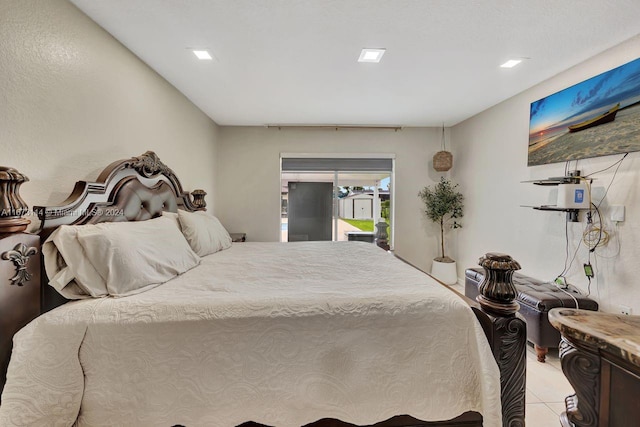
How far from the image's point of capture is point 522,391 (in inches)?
46.7

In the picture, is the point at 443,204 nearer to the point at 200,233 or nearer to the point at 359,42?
the point at 359,42

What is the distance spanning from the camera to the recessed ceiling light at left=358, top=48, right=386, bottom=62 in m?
2.12

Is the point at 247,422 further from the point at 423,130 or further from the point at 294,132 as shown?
the point at 423,130

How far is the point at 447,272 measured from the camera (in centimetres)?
413

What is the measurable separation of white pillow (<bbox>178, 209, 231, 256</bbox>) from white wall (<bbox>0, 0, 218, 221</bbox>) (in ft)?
2.22

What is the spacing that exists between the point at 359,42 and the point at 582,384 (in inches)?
88.6

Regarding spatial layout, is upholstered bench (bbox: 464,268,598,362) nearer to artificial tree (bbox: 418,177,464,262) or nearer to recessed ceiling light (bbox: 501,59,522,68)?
artificial tree (bbox: 418,177,464,262)

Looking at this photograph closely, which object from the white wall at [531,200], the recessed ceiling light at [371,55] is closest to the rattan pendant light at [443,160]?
the white wall at [531,200]

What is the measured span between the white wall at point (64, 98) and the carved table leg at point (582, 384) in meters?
2.41

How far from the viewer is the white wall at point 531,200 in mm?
2053

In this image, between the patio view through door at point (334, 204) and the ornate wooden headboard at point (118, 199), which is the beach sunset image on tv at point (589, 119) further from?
the ornate wooden headboard at point (118, 199)

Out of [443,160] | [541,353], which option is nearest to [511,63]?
[443,160]

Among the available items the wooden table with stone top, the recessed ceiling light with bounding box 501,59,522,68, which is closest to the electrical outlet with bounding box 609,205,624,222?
the recessed ceiling light with bounding box 501,59,522,68

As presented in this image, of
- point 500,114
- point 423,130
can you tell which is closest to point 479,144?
point 500,114
